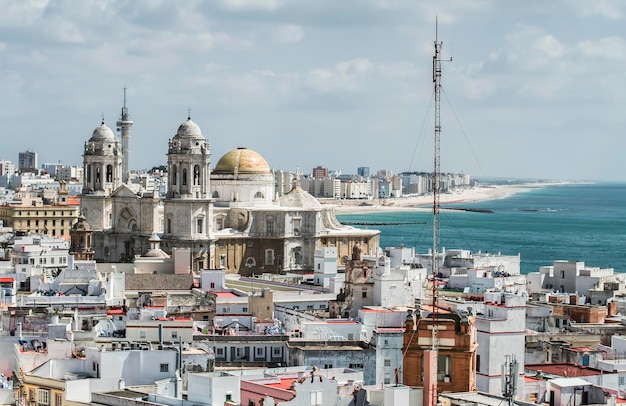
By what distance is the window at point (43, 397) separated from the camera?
2316 centimetres

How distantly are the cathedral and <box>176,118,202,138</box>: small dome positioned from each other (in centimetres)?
4

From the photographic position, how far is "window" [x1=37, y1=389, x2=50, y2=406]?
2316 centimetres

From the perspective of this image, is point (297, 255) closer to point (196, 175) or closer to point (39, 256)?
point (196, 175)

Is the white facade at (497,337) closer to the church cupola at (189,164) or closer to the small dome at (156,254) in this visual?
the small dome at (156,254)

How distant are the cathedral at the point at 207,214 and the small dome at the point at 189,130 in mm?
41

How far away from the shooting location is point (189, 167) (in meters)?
59.5

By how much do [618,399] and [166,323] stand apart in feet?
34.3

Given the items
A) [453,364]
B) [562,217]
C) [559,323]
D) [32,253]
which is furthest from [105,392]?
[562,217]

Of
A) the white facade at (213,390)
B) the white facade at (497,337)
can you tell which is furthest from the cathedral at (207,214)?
the white facade at (213,390)

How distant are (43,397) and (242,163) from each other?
42031 mm

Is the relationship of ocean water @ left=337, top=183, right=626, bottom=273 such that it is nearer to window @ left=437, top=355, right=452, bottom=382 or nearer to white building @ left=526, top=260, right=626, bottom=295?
white building @ left=526, top=260, right=626, bottom=295

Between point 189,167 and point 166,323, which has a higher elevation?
point 189,167

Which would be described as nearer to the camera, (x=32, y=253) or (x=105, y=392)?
(x=105, y=392)

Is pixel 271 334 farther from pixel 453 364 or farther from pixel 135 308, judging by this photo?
pixel 453 364
